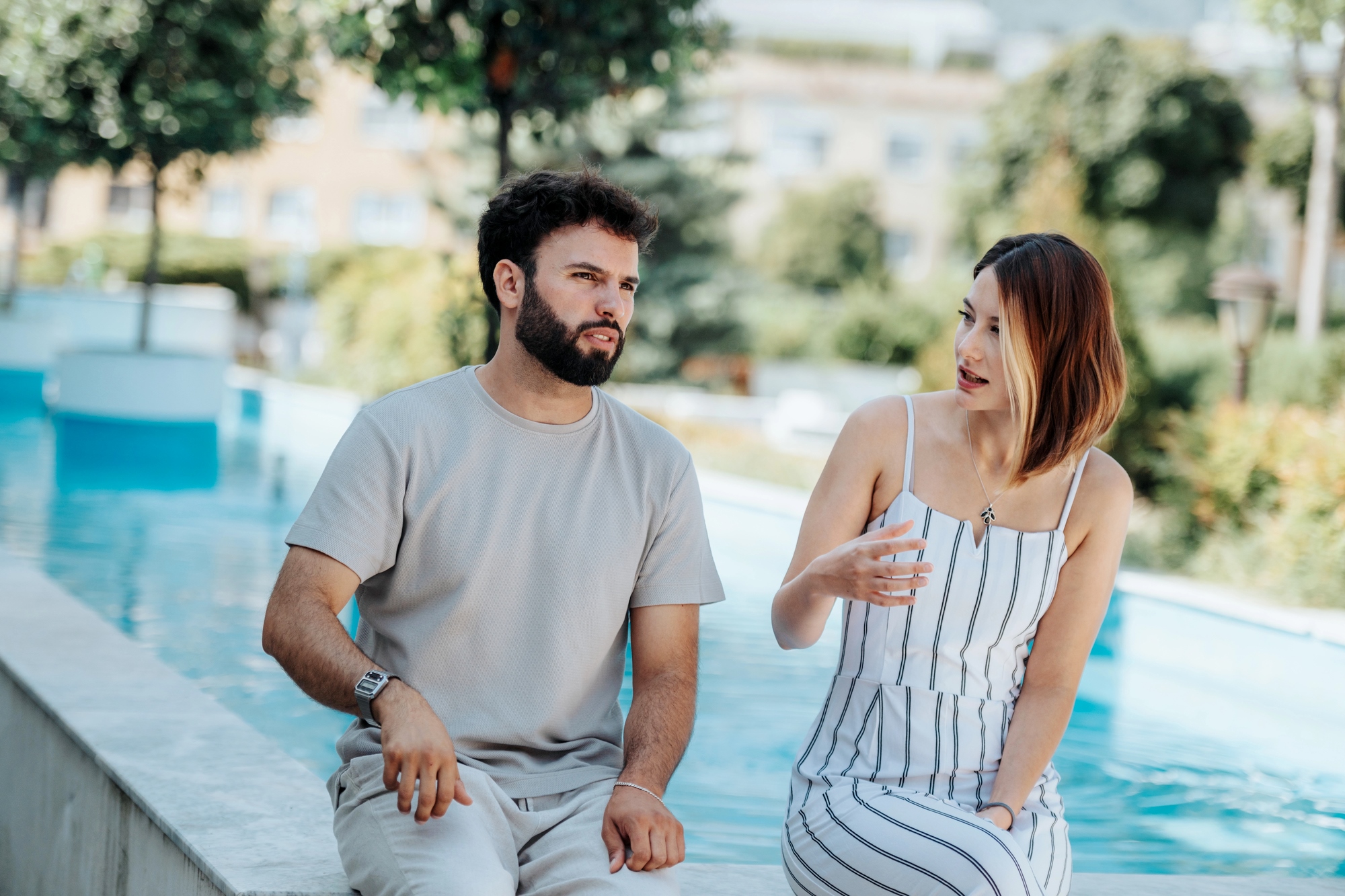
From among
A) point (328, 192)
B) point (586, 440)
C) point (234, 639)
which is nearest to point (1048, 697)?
point (586, 440)

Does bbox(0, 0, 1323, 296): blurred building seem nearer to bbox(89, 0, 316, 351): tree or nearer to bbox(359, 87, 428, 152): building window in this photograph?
bbox(359, 87, 428, 152): building window

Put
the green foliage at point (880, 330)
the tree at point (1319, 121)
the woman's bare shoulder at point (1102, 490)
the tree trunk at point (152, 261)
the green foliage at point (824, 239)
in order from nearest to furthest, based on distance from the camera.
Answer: the woman's bare shoulder at point (1102, 490)
the tree trunk at point (152, 261)
the tree at point (1319, 121)
the green foliage at point (880, 330)
the green foliage at point (824, 239)

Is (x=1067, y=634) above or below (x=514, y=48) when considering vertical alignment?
below

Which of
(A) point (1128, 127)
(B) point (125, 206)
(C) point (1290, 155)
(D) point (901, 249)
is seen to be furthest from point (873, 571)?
(B) point (125, 206)

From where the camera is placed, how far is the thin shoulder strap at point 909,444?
2.37m

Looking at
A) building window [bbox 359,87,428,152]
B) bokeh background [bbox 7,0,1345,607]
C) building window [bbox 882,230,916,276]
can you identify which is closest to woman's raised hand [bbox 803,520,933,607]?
bokeh background [bbox 7,0,1345,607]

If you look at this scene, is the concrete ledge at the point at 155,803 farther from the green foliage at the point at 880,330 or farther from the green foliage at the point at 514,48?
the green foliage at the point at 880,330

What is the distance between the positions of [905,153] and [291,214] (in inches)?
664

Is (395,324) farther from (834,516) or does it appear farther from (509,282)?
(834,516)

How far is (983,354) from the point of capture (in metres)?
2.33

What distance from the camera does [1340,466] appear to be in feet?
25.1

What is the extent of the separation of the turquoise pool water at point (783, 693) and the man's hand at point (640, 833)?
5.65ft

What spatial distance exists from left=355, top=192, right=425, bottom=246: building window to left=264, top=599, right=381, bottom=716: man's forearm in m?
34.0

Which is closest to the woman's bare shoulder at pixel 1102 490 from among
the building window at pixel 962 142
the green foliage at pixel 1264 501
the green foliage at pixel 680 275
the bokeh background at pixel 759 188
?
the bokeh background at pixel 759 188
